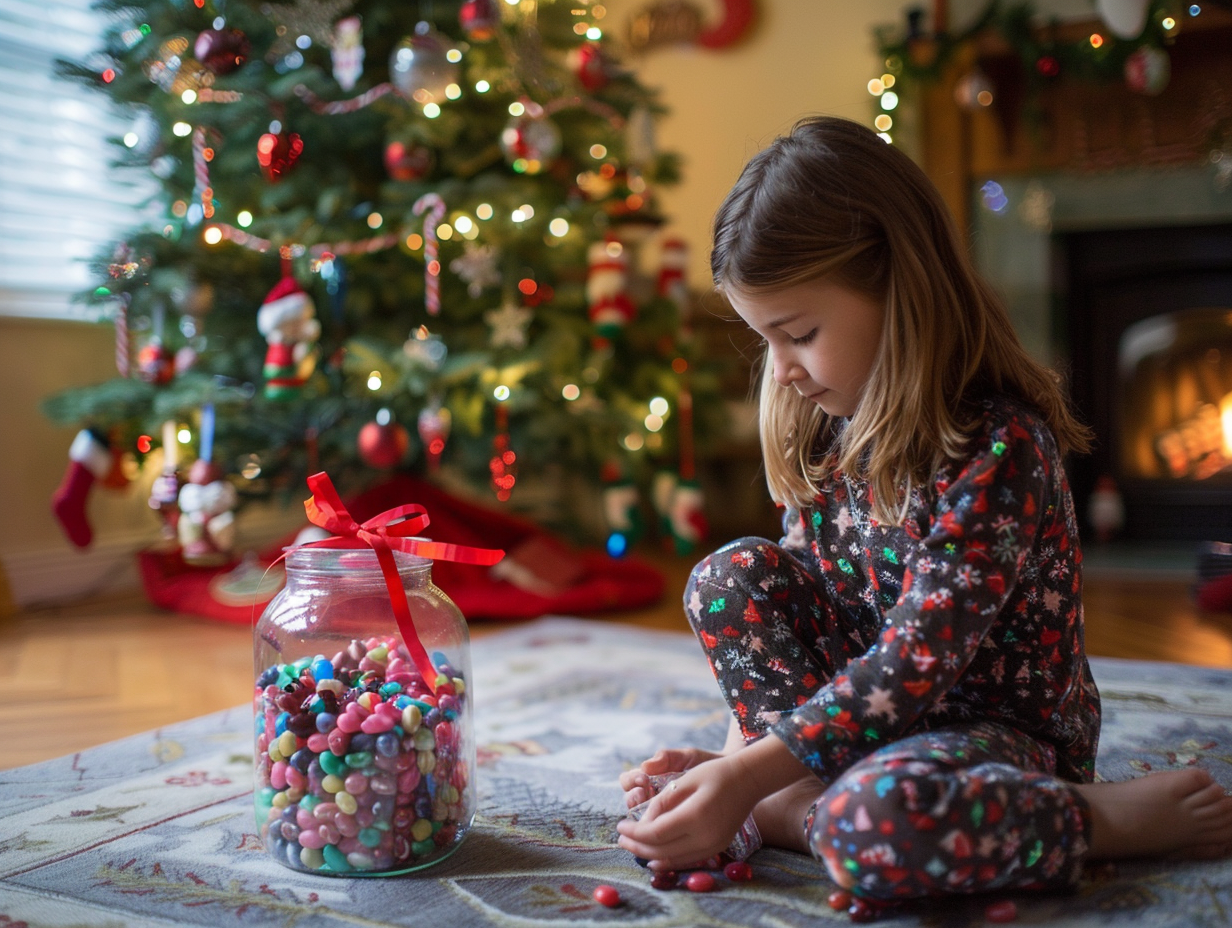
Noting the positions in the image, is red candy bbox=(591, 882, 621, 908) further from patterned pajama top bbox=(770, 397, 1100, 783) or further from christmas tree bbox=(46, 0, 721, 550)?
christmas tree bbox=(46, 0, 721, 550)

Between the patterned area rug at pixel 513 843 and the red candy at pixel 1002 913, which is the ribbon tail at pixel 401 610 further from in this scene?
the red candy at pixel 1002 913

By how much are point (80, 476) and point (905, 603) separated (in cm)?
184

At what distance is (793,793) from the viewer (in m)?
0.98

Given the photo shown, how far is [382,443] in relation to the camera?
2.09 metres

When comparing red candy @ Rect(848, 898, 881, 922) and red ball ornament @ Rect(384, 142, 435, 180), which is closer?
red candy @ Rect(848, 898, 881, 922)

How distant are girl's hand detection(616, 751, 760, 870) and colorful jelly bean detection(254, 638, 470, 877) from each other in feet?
0.60

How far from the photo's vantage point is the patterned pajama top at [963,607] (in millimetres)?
853

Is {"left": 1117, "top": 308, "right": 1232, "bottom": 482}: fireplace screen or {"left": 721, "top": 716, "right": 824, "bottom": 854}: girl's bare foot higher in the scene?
{"left": 1117, "top": 308, "right": 1232, "bottom": 482}: fireplace screen

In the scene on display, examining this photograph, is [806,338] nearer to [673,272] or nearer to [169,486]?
[169,486]

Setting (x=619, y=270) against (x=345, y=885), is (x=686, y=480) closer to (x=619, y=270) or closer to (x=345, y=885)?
(x=619, y=270)

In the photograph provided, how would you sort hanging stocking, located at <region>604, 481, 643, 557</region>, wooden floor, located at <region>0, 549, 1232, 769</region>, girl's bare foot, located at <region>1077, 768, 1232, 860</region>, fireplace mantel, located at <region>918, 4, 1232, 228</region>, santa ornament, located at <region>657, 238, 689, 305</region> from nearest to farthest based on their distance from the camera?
girl's bare foot, located at <region>1077, 768, 1232, 860</region>, wooden floor, located at <region>0, 549, 1232, 769</region>, hanging stocking, located at <region>604, 481, 643, 557</region>, santa ornament, located at <region>657, 238, 689, 305</region>, fireplace mantel, located at <region>918, 4, 1232, 228</region>

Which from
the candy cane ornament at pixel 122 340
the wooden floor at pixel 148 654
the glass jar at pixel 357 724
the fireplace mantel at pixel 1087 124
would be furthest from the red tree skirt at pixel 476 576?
the fireplace mantel at pixel 1087 124

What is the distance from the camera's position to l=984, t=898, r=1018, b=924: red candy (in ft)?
2.69

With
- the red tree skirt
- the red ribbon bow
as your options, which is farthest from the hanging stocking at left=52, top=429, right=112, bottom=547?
the red ribbon bow
